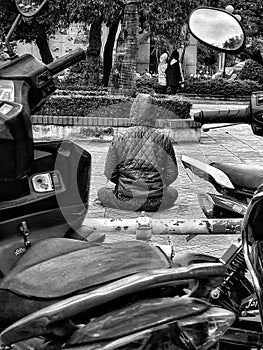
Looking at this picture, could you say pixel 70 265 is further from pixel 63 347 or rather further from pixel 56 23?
pixel 56 23

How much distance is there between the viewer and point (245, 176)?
299cm

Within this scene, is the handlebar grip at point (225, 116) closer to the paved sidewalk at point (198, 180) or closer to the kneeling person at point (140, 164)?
the paved sidewalk at point (198, 180)

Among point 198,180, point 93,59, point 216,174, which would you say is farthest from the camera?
point 93,59

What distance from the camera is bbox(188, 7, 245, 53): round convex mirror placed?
2451 millimetres

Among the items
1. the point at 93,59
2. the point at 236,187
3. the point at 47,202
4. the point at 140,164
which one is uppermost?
the point at 47,202

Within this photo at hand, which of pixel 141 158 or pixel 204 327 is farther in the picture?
pixel 141 158

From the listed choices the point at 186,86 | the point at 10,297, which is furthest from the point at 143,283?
the point at 186,86

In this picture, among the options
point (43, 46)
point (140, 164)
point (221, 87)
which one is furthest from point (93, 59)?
point (140, 164)

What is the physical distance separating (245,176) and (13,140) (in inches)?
43.9

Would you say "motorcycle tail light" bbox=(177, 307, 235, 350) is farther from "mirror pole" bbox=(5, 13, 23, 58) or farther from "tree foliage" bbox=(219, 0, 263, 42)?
"tree foliage" bbox=(219, 0, 263, 42)

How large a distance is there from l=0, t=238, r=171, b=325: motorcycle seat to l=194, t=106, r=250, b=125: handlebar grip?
1.91ft

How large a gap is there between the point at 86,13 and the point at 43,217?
48.6 ft

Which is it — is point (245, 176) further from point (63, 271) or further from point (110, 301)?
point (110, 301)

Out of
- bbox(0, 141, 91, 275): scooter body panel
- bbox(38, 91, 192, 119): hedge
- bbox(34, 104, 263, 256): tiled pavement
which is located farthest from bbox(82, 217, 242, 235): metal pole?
bbox(38, 91, 192, 119): hedge
